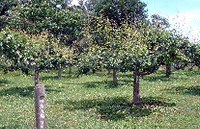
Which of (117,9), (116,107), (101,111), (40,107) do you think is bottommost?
(101,111)

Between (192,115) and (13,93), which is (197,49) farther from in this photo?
(13,93)

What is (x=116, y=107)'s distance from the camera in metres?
18.1

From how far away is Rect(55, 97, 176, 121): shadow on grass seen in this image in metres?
16.2

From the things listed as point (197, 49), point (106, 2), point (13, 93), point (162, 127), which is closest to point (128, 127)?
point (162, 127)

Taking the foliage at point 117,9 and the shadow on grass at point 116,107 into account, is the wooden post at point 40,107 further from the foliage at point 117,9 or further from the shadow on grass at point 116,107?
the foliage at point 117,9

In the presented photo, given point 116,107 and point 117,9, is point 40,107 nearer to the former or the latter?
point 116,107

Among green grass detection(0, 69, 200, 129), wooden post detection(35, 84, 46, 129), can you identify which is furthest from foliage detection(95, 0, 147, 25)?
wooden post detection(35, 84, 46, 129)

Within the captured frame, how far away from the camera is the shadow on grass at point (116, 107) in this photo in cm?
1620

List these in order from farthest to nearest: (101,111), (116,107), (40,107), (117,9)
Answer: (117,9) < (116,107) < (101,111) < (40,107)

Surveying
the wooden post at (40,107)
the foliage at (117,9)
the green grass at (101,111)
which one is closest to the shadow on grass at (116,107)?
the green grass at (101,111)

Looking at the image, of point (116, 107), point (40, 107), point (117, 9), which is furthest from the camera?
point (117, 9)

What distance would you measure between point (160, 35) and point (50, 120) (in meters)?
8.50

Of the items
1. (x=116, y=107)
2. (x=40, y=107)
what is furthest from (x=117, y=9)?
(x=40, y=107)

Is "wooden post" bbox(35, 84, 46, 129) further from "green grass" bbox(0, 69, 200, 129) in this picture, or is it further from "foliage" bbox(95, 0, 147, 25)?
"foliage" bbox(95, 0, 147, 25)
